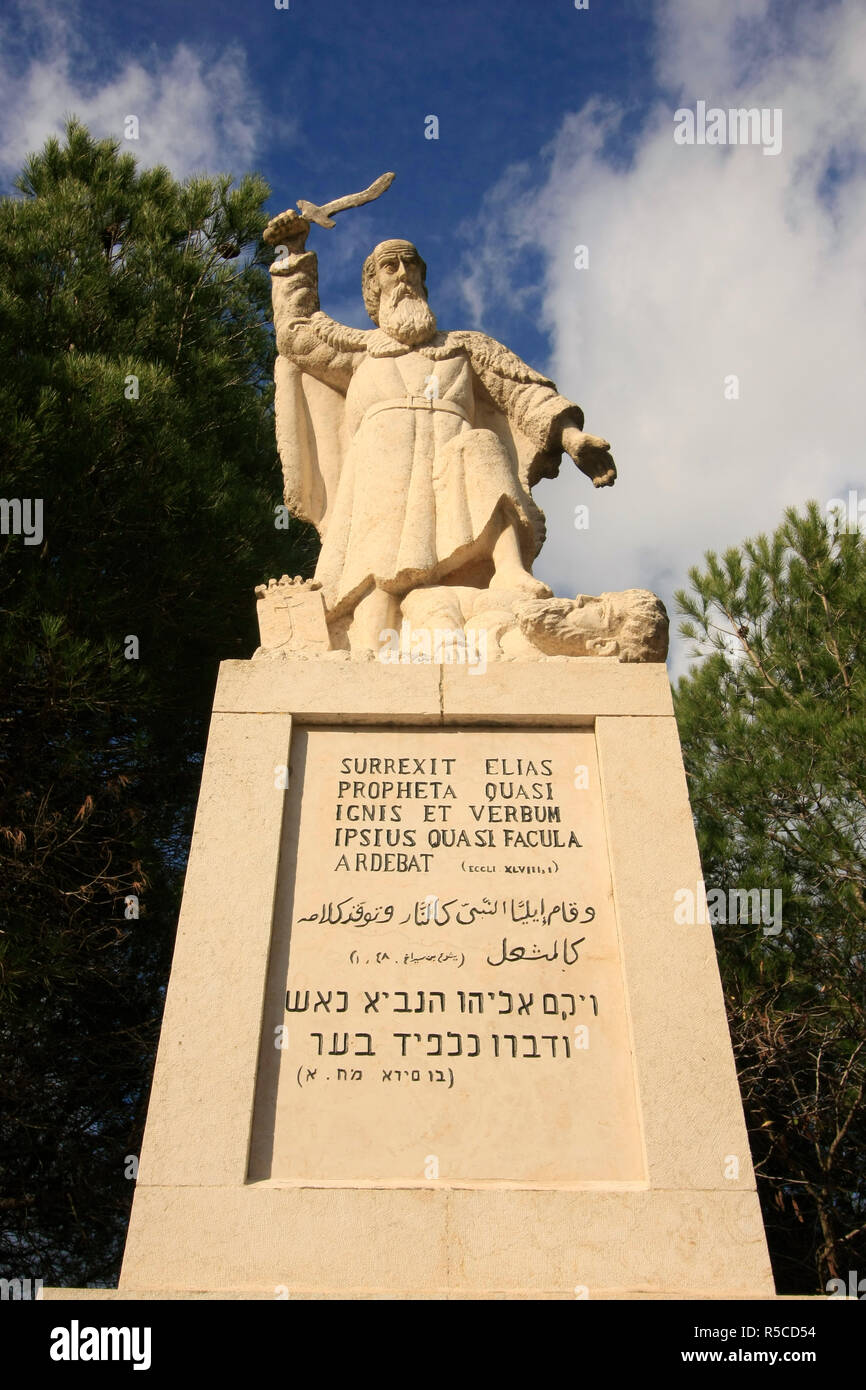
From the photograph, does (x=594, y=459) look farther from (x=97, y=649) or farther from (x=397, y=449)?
(x=97, y=649)

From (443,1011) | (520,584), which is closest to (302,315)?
(520,584)

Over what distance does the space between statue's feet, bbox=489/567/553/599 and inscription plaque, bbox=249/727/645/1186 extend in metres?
0.93

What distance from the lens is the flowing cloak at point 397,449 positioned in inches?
196

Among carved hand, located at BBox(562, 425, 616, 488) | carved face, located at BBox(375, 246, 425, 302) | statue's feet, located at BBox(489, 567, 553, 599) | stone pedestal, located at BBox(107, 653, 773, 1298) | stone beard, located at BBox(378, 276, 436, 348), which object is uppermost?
carved face, located at BBox(375, 246, 425, 302)

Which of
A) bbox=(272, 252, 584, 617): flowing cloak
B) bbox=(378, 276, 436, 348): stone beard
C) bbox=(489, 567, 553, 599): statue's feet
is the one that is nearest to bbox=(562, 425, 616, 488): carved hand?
bbox=(272, 252, 584, 617): flowing cloak

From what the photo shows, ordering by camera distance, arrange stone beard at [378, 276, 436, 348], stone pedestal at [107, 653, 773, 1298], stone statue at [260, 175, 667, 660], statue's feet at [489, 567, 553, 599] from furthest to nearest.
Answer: stone beard at [378, 276, 436, 348], stone statue at [260, 175, 667, 660], statue's feet at [489, 567, 553, 599], stone pedestal at [107, 653, 773, 1298]

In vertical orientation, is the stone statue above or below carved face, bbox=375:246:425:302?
below

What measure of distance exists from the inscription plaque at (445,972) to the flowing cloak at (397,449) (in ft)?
4.41

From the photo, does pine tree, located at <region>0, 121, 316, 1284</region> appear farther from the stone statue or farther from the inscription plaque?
the inscription plaque

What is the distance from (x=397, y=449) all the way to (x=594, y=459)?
3.22 ft

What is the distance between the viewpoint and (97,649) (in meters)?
6.89

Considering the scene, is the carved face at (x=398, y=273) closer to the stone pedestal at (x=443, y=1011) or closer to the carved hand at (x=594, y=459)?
the carved hand at (x=594, y=459)

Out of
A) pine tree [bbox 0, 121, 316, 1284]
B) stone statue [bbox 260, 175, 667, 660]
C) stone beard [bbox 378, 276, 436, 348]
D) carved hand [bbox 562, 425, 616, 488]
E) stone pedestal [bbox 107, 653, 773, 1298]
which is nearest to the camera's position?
stone pedestal [bbox 107, 653, 773, 1298]

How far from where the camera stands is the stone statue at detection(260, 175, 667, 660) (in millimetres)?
4824
